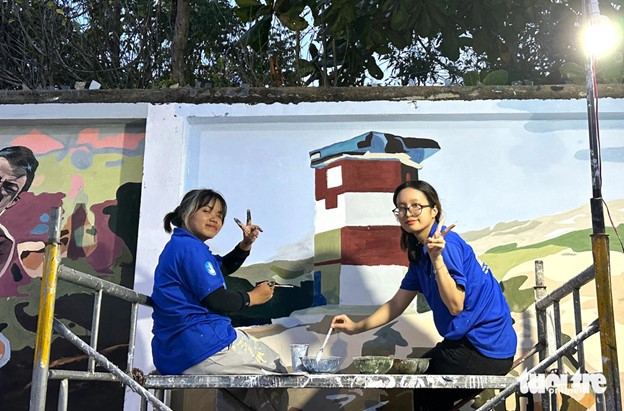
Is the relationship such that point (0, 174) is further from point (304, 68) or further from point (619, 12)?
point (619, 12)

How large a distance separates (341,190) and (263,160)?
21.2 inches

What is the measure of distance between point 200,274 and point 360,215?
1464mm

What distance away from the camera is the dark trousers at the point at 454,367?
3590 millimetres

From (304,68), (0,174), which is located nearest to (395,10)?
(304,68)

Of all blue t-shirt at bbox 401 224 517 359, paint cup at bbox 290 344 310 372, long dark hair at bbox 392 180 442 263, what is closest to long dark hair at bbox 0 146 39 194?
paint cup at bbox 290 344 310 372

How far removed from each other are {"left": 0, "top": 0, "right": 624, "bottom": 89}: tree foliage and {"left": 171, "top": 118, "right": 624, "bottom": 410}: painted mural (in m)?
1.52

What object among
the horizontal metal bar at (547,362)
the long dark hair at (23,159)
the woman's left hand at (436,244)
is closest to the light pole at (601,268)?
the horizontal metal bar at (547,362)

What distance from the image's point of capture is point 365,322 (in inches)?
162

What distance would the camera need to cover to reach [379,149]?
4930mm

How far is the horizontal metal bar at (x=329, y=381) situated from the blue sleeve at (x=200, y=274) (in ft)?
1.28

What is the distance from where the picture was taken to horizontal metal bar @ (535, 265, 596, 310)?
340cm

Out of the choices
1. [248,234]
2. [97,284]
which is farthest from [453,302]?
[97,284]

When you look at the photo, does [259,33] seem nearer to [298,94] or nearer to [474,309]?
[298,94]

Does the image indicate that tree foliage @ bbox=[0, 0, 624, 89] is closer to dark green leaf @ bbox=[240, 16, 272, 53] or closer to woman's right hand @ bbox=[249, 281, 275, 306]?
dark green leaf @ bbox=[240, 16, 272, 53]
